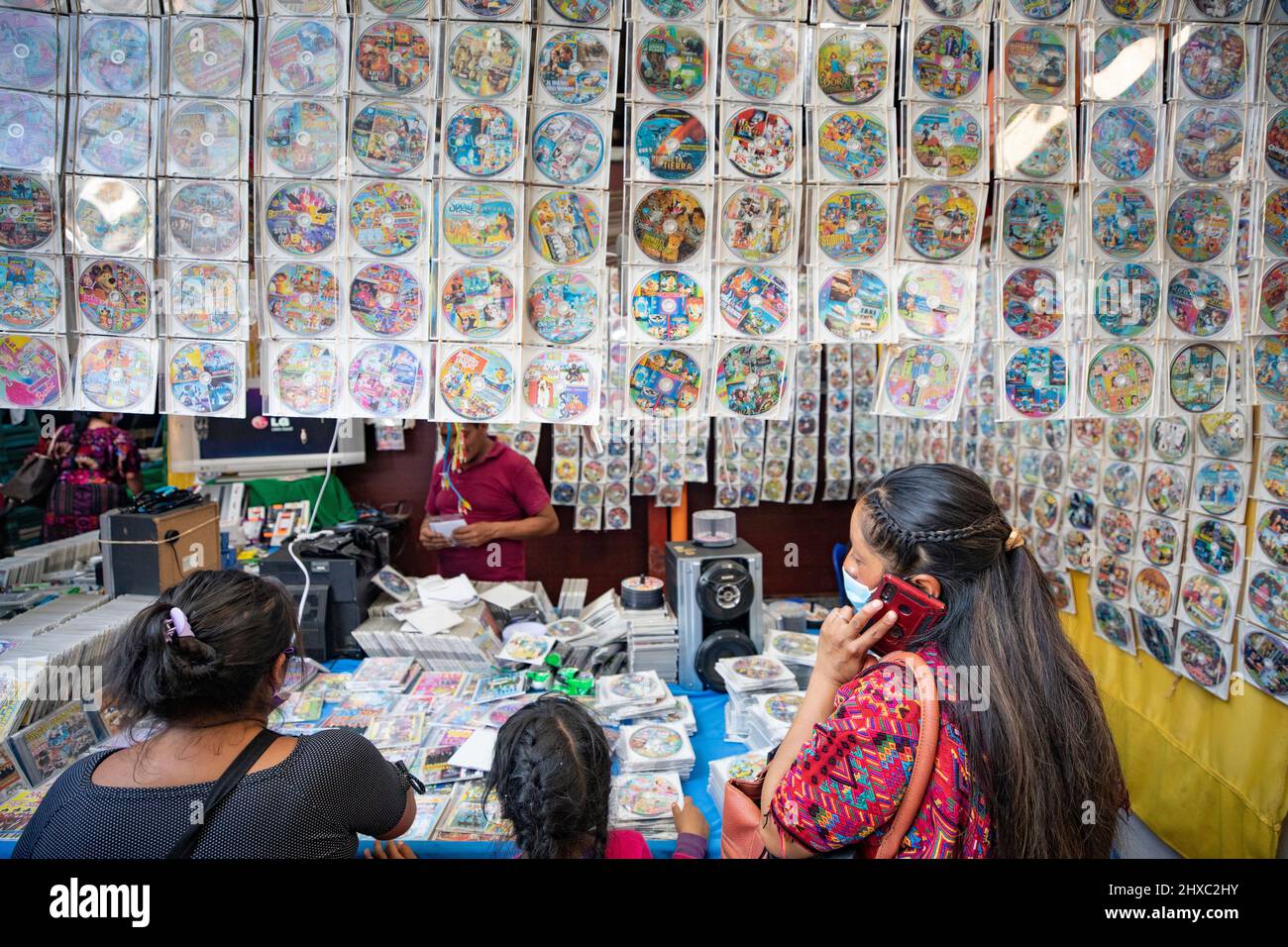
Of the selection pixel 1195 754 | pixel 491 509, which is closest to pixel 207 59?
pixel 491 509

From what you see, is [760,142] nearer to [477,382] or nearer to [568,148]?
[568,148]

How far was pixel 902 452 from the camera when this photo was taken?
534 centimetres

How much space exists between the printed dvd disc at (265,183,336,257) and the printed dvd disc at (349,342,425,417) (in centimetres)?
26

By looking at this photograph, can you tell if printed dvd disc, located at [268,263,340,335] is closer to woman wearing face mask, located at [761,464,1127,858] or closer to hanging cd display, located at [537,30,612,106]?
hanging cd display, located at [537,30,612,106]

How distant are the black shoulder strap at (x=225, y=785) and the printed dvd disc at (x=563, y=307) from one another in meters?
1.01

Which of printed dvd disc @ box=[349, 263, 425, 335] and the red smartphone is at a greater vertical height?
printed dvd disc @ box=[349, 263, 425, 335]

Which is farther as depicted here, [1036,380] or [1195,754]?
[1195,754]

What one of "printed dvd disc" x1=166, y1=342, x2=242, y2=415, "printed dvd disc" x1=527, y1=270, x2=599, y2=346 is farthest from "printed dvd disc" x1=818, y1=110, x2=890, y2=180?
"printed dvd disc" x1=166, y1=342, x2=242, y2=415

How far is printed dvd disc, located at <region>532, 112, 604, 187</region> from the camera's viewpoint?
1.66 metres

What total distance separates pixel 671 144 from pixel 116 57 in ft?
4.10

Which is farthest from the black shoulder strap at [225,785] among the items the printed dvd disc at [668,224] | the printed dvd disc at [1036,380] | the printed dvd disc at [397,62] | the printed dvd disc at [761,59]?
the printed dvd disc at [1036,380]

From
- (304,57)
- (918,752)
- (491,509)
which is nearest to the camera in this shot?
(918,752)

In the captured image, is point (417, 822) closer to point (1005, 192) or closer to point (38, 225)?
point (38, 225)

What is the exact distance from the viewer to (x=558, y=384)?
1.73 metres
